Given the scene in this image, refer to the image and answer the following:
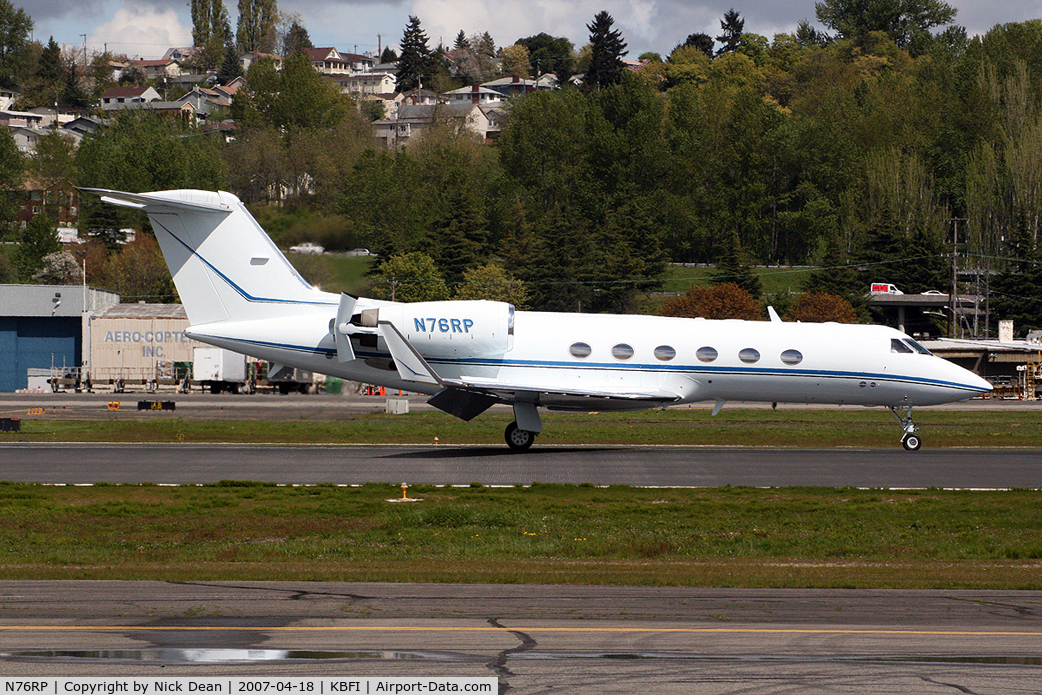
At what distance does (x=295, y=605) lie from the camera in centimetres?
1212

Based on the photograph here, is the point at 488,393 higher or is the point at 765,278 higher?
the point at 765,278

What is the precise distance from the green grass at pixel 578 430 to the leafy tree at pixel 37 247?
7429 cm

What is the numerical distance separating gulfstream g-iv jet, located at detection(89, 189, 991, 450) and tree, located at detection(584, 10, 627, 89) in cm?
16415

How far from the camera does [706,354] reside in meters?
30.4

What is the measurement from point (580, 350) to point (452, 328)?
3512 mm

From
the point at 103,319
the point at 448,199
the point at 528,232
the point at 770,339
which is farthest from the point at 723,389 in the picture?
the point at 448,199

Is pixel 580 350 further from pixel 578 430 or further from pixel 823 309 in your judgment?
pixel 823 309

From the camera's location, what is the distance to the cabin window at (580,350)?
30.2 metres

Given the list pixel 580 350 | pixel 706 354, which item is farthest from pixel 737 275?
pixel 580 350

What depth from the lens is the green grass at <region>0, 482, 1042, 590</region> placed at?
14828 mm

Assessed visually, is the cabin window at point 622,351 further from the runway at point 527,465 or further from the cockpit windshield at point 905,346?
the cockpit windshield at point 905,346

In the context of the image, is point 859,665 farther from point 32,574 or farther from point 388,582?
point 32,574

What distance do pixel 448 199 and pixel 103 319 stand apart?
4952cm

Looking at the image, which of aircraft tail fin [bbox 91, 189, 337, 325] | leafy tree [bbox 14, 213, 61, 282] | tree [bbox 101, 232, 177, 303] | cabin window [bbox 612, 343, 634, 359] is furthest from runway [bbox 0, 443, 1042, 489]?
leafy tree [bbox 14, 213, 61, 282]
